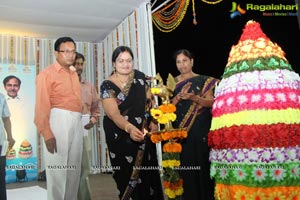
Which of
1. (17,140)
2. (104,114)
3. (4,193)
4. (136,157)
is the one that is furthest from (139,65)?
(4,193)

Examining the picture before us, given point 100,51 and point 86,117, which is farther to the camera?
point 100,51

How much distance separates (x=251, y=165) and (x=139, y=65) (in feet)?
2.78

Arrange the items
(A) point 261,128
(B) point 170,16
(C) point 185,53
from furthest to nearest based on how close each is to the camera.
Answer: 1. (B) point 170,16
2. (C) point 185,53
3. (A) point 261,128

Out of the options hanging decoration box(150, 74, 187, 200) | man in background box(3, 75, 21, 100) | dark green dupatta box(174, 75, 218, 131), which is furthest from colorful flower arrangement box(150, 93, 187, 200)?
man in background box(3, 75, 21, 100)

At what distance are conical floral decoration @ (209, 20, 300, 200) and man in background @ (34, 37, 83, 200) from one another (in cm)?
76

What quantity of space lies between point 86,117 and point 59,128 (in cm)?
16

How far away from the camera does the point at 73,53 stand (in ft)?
5.53

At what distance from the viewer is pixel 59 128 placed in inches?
62.9

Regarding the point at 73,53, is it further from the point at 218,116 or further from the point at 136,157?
the point at 218,116

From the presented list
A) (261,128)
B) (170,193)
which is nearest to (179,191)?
(170,193)

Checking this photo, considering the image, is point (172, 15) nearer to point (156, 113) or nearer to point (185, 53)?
point (185, 53)

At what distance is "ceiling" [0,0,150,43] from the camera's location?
1.71 m

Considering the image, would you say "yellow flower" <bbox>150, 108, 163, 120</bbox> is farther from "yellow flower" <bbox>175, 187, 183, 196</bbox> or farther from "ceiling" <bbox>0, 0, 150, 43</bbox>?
"ceiling" <bbox>0, 0, 150, 43</bbox>

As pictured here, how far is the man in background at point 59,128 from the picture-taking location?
5.20 ft
